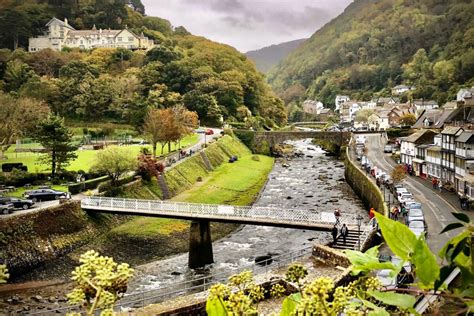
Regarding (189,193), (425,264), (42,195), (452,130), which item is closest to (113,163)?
(42,195)

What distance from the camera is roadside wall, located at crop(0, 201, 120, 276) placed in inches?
1143

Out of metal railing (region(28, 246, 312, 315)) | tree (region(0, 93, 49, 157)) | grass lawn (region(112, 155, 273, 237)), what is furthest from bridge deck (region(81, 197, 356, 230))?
tree (region(0, 93, 49, 157))

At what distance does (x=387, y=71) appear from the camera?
540ft

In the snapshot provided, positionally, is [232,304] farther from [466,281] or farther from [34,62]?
[34,62]

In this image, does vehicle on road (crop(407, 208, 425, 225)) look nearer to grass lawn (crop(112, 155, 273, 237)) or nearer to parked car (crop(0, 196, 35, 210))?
grass lawn (crop(112, 155, 273, 237))

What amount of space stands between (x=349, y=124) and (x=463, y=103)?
72.1m

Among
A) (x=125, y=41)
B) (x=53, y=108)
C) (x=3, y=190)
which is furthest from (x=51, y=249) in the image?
(x=125, y=41)

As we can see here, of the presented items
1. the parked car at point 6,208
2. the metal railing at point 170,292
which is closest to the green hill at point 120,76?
the parked car at point 6,208

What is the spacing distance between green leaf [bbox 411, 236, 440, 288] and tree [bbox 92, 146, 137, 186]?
1568 inches

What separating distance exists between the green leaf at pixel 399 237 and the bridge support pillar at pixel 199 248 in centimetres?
2872

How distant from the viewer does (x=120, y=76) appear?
96750mm

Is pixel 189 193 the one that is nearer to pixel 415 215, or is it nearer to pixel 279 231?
pixel 279 231

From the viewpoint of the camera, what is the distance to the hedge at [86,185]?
127 ft

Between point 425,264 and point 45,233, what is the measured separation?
32849 mm
